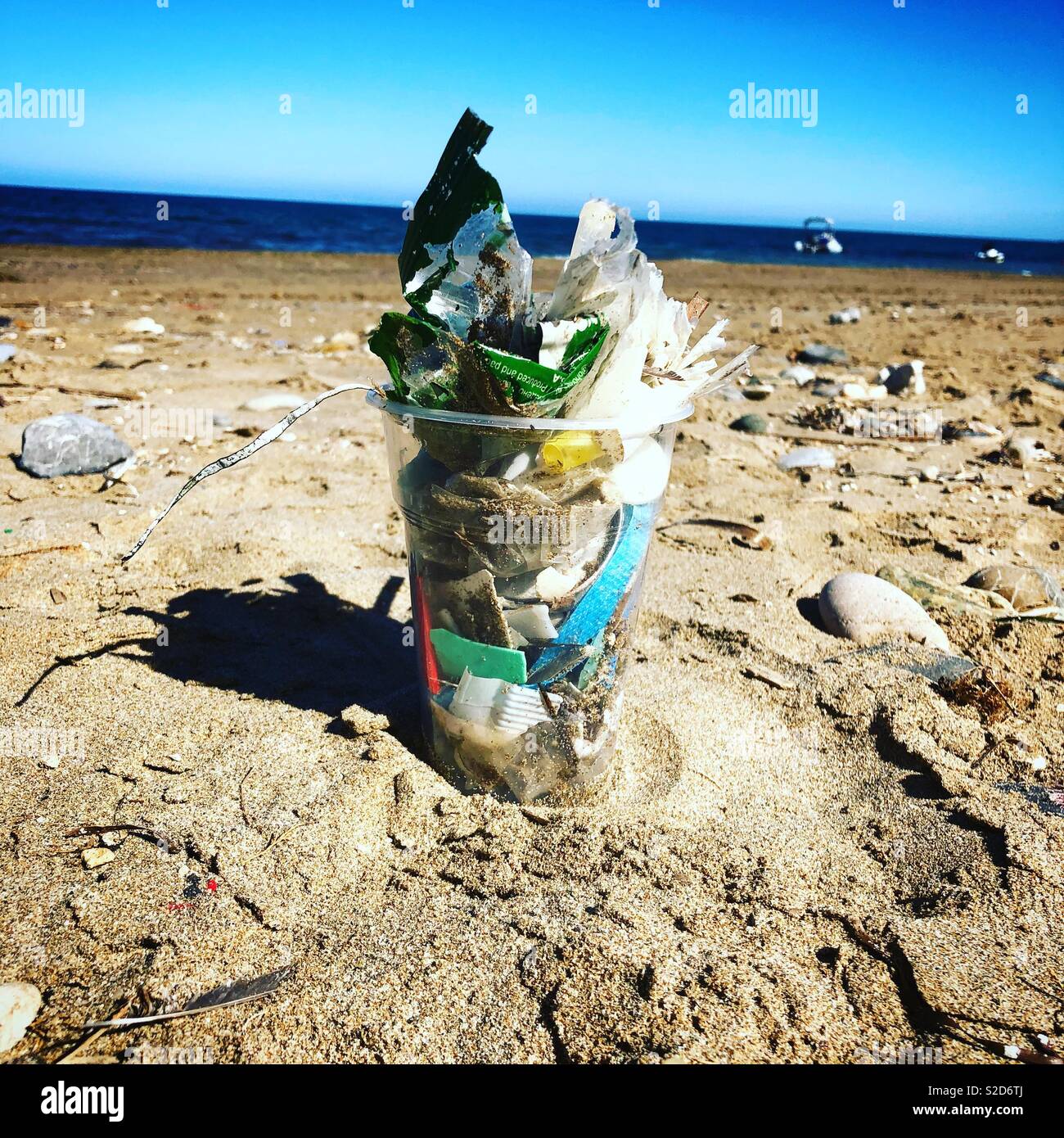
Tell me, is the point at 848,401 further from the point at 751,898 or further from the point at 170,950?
the point at 170,950

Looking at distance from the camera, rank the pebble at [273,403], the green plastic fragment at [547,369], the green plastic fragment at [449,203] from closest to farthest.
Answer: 1. the green plastic fragment at [547,369]
2. the green plastic fragment at [449,203]
3. the pebble at [273,403]

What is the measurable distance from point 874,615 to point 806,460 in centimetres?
162

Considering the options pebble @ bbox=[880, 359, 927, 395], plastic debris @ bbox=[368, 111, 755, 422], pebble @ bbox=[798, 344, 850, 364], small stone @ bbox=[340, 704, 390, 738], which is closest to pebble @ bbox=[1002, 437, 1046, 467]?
pebble @ bbox=[880, 359, 927, 395]

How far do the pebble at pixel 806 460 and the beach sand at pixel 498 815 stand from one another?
51cm

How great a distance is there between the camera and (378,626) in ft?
7.06

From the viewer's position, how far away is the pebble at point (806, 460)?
358cm

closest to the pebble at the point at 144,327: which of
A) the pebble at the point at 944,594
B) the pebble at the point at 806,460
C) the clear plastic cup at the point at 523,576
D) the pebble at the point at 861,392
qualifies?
the pebble at the point at 806,460

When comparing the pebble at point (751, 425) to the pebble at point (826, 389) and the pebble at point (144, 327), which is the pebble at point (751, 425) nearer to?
the pebble at point (826, 389)

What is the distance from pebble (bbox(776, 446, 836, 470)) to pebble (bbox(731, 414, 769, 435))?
0.43 meters

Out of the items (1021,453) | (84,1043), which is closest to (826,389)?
(1021,453)

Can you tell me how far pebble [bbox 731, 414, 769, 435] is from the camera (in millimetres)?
4105

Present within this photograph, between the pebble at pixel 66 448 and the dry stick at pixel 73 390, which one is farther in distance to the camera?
the dry stick at pixel 73 390

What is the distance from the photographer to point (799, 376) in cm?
531

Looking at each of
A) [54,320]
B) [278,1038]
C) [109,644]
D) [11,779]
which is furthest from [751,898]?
[54,320]
